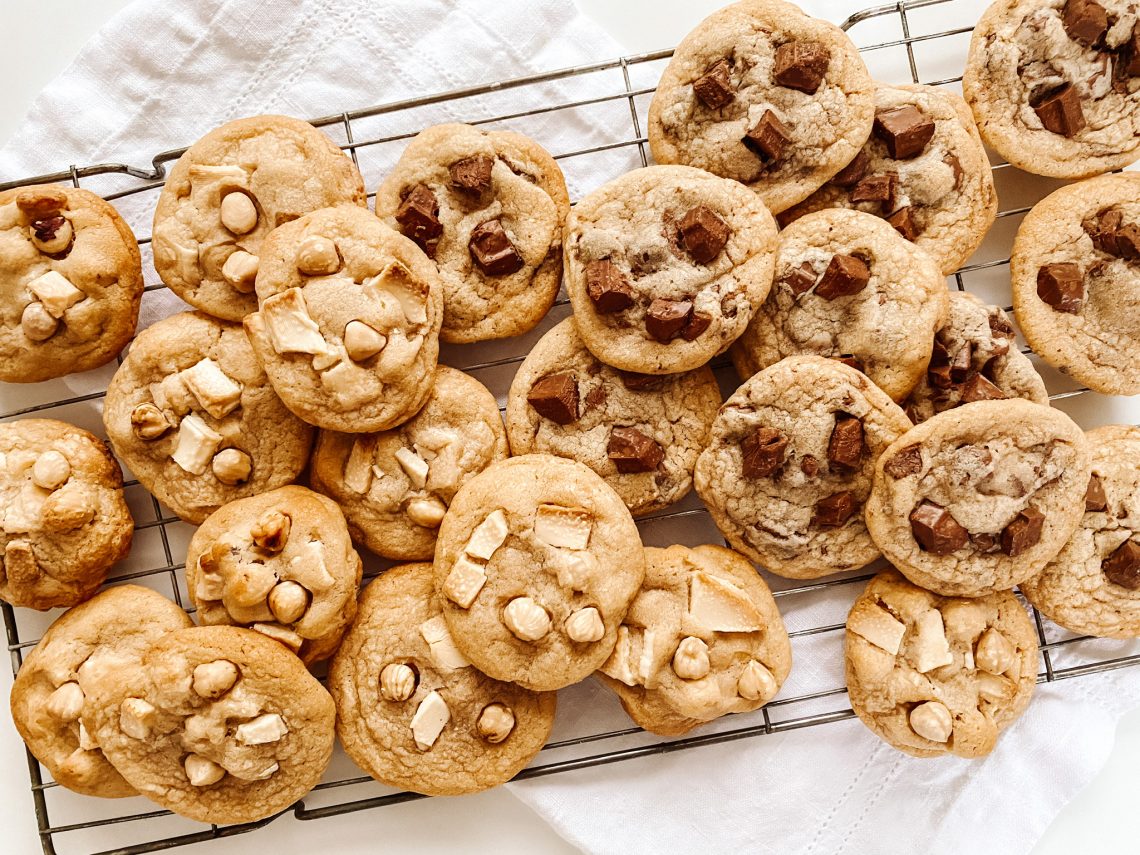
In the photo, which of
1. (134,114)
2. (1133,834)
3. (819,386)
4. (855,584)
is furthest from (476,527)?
(1133,834)

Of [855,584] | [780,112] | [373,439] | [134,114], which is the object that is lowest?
[855,584]

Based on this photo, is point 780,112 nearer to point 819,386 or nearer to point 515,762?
point 819,386

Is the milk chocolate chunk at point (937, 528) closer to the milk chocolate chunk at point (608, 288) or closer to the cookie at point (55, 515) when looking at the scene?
the milk chocolate chunk at point (608, 288)

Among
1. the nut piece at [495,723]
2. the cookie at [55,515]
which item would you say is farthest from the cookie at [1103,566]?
the cookie at [55,515]

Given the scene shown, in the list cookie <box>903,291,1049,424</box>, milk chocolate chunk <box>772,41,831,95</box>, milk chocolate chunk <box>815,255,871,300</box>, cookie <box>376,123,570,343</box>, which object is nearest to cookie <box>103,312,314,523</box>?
cookie <box>376,123,570,343</box>

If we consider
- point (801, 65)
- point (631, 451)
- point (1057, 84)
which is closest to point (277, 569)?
point (631, 451)
